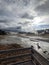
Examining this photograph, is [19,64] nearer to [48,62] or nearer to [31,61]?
[31,61]

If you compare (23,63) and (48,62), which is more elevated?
(48,62)

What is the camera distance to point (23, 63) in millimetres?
6832

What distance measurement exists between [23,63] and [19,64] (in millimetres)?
301

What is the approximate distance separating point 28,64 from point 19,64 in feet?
1.95

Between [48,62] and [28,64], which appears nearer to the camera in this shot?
[48,62]

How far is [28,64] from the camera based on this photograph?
6676mm

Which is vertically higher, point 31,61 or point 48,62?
point 48,62

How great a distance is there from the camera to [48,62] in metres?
3.86

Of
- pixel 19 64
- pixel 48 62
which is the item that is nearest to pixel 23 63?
pixel 19 64

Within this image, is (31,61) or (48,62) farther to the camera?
(31,61)

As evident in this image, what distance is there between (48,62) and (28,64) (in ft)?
9.99

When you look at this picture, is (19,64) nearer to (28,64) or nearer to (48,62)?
(28,64)

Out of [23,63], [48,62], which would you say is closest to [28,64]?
[23,63]

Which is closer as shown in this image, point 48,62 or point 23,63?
point 48,62
